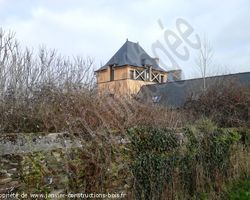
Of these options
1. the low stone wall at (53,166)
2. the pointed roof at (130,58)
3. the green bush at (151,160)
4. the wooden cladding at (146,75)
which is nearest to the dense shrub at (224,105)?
the green bush at (151,160)

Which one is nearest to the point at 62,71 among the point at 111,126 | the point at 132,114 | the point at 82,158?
the point at 132,114

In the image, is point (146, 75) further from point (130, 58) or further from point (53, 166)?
point (53, 166)

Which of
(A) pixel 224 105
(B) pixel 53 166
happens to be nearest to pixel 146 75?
(A) pixel 224 105

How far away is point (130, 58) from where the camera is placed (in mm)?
35250

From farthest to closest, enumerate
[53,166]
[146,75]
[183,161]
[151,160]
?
[146,75] → [183,161] → [151,160] → [53,166]

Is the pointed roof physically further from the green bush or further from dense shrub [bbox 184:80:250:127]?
the green bush

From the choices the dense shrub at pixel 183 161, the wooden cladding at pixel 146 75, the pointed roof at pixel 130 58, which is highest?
the pointed roof at pixel 130 58

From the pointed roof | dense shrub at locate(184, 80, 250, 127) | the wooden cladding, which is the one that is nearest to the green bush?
dense shrub at locate(184, 80, 250, 127)

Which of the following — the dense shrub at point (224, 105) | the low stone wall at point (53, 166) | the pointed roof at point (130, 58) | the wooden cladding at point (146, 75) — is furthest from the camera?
the pointed roof at point (130, 58)

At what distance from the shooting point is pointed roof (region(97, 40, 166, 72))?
1352 inches

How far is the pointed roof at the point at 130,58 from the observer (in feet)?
113

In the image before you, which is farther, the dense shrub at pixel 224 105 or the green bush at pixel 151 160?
the dense shrub at pixel 224 105

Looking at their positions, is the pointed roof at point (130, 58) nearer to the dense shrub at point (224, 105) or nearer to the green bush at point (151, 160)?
the dense shrub at point (224, 105)

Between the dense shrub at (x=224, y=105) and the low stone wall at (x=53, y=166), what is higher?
the dense shrub at (x=224, y=105)
